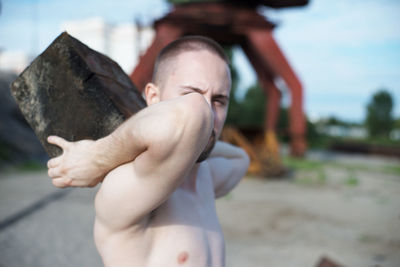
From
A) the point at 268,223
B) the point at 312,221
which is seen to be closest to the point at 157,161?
the point at 268,223

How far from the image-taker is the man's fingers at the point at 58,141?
800mm

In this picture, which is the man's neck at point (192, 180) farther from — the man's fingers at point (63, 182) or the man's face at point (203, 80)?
the man's fingers at point (63, 182)

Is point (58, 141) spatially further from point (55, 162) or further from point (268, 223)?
point (268, 223)

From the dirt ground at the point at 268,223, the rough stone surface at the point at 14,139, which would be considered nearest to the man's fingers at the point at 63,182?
the dirt ground at the point at 268,223

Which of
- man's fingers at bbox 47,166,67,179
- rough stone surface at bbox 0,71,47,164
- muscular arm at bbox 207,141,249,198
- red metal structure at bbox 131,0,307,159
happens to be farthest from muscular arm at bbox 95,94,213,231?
rough stone surface at bbox 0,71,47,164

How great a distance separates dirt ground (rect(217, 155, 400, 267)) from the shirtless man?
2.18 meters

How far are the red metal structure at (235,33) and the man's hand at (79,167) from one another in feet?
19.9

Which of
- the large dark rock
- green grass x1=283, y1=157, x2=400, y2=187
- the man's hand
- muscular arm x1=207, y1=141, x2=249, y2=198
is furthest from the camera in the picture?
green grass x1=283, y1=157, x2=400, y2=187

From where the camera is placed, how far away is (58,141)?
82cm

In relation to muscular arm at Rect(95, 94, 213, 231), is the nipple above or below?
below

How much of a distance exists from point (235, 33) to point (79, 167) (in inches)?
294

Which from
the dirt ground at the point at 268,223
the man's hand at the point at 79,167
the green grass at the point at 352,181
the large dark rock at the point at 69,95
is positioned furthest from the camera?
the green grass at the point at 352,181

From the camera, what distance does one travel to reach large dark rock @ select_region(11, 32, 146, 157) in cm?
83

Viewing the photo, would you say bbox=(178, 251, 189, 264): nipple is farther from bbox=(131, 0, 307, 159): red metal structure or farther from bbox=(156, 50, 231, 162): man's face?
bbox=(131, 0, 307, 159): red metal structure
